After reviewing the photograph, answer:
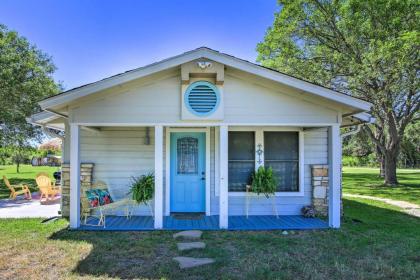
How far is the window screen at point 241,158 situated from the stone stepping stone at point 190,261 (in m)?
3.22

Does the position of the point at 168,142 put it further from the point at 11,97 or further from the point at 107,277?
the point at 11,97

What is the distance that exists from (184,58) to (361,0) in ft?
32.3

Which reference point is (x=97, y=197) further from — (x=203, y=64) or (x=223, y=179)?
(x=203, y=64)

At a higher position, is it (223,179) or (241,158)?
(241,158)

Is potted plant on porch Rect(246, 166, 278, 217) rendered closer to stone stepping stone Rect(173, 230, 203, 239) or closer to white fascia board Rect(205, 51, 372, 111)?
stone stepping stone Rect(173, 230, 203, 239)

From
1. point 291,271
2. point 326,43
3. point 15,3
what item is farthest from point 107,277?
point 326,43

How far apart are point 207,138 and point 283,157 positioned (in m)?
1.91

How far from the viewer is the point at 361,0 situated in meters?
12.5

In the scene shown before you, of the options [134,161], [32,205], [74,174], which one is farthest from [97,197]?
[32,205]

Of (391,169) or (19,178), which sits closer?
(391,169)

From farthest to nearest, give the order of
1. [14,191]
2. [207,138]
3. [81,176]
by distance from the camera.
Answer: [14,191] → [207,138] → [81,176]

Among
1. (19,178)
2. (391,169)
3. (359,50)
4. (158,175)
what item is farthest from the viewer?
(19,178)

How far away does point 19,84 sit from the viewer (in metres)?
13.7

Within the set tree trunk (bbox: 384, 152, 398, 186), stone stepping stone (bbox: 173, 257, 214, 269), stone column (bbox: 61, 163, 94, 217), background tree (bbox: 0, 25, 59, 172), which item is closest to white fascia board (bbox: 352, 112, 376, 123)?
stone stepping stone (bbox: 173, 257, 214, 269)
